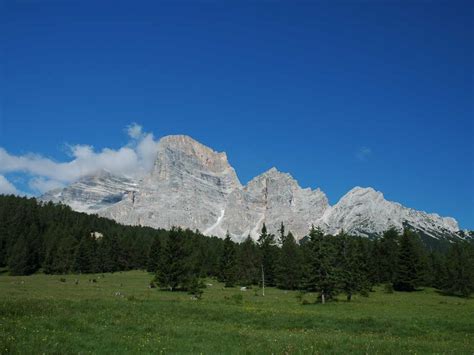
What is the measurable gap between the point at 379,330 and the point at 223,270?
2995 inches

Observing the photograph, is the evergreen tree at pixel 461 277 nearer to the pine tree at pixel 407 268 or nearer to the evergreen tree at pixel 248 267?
the pine tree at pixel 407 268

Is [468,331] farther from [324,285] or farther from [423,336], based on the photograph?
[324,285]

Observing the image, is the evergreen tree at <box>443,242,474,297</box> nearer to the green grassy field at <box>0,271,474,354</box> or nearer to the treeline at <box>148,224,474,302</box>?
the treeline at <box>148,224,474,302</box>

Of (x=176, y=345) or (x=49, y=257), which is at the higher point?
(x=49, y=257)

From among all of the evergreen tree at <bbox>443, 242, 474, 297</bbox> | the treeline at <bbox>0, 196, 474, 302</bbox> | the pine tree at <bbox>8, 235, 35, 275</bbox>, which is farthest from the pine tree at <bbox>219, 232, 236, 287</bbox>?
the pine tree at <bbox>8, 235, 35, 275</bbox>

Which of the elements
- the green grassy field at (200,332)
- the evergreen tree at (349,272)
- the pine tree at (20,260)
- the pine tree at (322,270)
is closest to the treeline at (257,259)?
the evergreen tree at (349,272)

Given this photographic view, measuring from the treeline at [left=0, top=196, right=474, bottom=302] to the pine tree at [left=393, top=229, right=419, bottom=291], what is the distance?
0.20 meters

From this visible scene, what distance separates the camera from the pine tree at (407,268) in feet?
293

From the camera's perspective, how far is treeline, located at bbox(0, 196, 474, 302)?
212 feet

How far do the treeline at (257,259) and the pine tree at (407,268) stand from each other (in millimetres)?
203

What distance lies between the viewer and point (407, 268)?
90062 millimetres

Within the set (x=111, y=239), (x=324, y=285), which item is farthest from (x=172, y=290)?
(x=111, y=239)

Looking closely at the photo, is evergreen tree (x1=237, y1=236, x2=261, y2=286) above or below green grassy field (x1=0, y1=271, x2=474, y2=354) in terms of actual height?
above

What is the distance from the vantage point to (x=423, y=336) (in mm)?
24922
